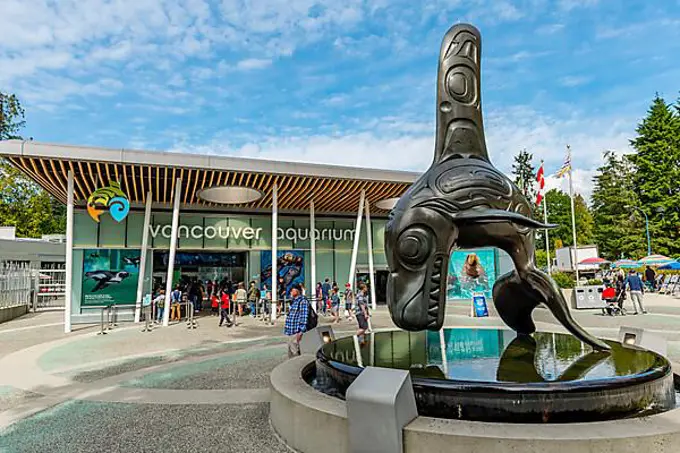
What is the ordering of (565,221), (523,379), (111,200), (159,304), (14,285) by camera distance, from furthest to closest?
(565,221)
(14,285)
(159,304)
(111,200)
(523,379)

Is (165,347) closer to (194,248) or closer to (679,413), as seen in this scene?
(194,248)

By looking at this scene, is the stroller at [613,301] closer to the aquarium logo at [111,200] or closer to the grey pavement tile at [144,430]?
the grey pavement tile at [144,430]

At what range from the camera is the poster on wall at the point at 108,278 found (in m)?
20.6

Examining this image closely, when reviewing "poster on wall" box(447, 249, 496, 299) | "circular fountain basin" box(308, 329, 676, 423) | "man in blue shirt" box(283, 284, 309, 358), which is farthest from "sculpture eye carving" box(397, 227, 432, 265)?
"poster on wall" box(447, 249, 496, 299)

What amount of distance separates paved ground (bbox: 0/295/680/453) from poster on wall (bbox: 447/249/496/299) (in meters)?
11.1

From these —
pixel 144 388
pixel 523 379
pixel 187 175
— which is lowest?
pixel 144 388

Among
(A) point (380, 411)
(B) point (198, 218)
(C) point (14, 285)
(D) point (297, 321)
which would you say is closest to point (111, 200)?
(B) point (198, 218)

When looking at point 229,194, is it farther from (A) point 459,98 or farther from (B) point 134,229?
(A) point 459,98

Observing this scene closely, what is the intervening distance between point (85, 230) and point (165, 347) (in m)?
11.1

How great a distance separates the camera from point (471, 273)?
89.9ft

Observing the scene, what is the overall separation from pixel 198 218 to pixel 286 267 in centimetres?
528

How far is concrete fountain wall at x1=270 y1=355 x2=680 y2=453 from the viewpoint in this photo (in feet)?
11.8

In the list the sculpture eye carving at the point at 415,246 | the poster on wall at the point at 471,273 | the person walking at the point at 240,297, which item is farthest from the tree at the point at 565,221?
the sculpture eye carving at the point at 415,246

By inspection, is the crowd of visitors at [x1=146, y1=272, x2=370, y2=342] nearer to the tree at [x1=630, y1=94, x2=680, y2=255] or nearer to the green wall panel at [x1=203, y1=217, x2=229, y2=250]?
the green wall panel at [x1=203, y1=217, x2=229, y2=250]
